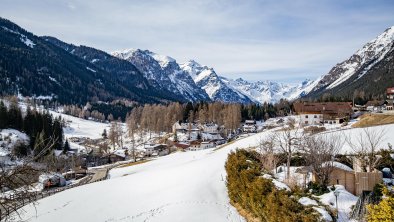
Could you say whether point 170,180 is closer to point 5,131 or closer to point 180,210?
point 180,210

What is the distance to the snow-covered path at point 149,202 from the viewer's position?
961 inches

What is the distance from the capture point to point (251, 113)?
16462 centimetres

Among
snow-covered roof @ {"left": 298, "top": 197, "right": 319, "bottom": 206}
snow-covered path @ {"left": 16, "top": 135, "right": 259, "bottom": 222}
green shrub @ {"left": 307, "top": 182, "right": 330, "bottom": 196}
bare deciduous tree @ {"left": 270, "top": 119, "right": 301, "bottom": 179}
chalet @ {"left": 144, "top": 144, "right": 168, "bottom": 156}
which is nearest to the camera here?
snow-covered roof @ {"left": 298, "top": 197, "right": 319, "bottom": 206}

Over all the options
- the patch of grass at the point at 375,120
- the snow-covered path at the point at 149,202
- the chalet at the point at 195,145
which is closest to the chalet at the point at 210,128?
the chalet at the point at 195,145

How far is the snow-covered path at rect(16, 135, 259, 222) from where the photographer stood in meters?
24.4

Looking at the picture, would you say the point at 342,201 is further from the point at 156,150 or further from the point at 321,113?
the point at 156,150

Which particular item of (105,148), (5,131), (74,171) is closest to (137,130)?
(105,148)

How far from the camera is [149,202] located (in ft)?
92.7

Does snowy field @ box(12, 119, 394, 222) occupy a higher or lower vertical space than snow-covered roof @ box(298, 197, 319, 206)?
lower

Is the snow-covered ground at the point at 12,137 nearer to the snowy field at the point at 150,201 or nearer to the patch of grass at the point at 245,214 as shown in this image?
the snowy field at the point at 150,201

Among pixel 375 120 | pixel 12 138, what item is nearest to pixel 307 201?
pixel 375 120

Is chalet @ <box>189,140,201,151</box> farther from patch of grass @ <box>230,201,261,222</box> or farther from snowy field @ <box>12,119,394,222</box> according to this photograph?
patch of grass @ <box>230,201,261,222</box>

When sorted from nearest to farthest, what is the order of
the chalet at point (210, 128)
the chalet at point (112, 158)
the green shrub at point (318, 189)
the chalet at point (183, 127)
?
the green shrub at point (318, 189)
the chalet at point (112, 158)
the chalet at point (210, 128)
the chalet at point (183, 127)

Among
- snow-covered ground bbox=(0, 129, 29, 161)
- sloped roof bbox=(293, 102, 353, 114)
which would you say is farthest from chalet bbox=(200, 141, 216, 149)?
snow-covered ground bbox=(0, 129, 29, 161)
